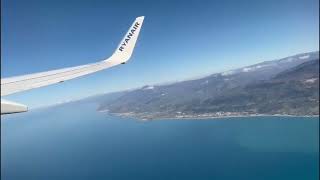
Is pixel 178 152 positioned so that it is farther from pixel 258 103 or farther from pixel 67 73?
pixel 67 73

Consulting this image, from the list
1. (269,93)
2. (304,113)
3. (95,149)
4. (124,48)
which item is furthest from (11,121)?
(124,48)

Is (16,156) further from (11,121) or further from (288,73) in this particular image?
(288,73)

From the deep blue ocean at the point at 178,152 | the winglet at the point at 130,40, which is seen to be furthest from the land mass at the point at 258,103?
the winglet at the point at 130,40

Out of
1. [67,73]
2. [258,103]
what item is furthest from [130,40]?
[258,103]

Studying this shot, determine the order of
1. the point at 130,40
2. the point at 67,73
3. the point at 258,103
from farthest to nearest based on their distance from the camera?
the point at 258,103
the point at 130,40
the point at 67,73

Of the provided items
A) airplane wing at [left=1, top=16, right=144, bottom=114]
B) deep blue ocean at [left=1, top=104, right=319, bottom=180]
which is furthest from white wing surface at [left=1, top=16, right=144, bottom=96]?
deep blue ocean at [left=1, top=104, right=319, bottom=180]

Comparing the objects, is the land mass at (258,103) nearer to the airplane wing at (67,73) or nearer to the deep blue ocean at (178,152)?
the deep blue ocean at (178,152)
